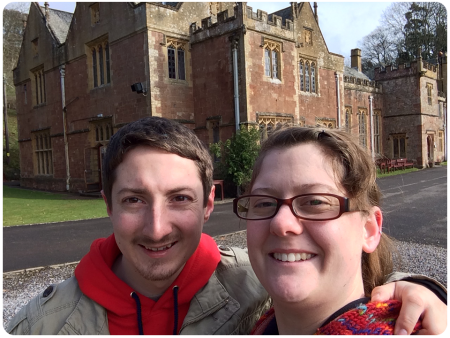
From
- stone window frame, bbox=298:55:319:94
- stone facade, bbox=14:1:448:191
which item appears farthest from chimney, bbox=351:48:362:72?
stone window frame, bbox=298:55:319:94

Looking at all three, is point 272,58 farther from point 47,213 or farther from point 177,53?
point 47,213

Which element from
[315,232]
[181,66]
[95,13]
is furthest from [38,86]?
[315,232]

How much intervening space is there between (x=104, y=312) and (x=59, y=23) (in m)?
26.0

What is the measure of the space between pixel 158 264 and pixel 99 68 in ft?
63.0

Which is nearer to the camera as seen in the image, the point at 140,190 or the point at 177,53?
the point at 140,190

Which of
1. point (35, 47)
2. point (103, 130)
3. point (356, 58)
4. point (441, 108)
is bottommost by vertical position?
point (103, 130)

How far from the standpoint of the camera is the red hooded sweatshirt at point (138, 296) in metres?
1.63

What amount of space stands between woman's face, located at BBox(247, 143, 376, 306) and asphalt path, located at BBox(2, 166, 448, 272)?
14.8 feet

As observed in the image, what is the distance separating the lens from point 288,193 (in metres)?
1.33

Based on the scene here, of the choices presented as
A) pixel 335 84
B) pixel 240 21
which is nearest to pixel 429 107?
pixel 335 84

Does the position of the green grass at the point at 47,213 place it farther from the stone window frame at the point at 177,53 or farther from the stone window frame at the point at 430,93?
the stone window frame at the point at 430,93

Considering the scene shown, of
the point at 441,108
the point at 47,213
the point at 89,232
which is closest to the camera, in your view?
the point at 89,232

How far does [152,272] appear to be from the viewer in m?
1.64

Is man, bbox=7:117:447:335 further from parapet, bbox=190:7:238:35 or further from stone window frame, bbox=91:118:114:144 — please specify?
stone window frame, bbox=91:118:114:144
